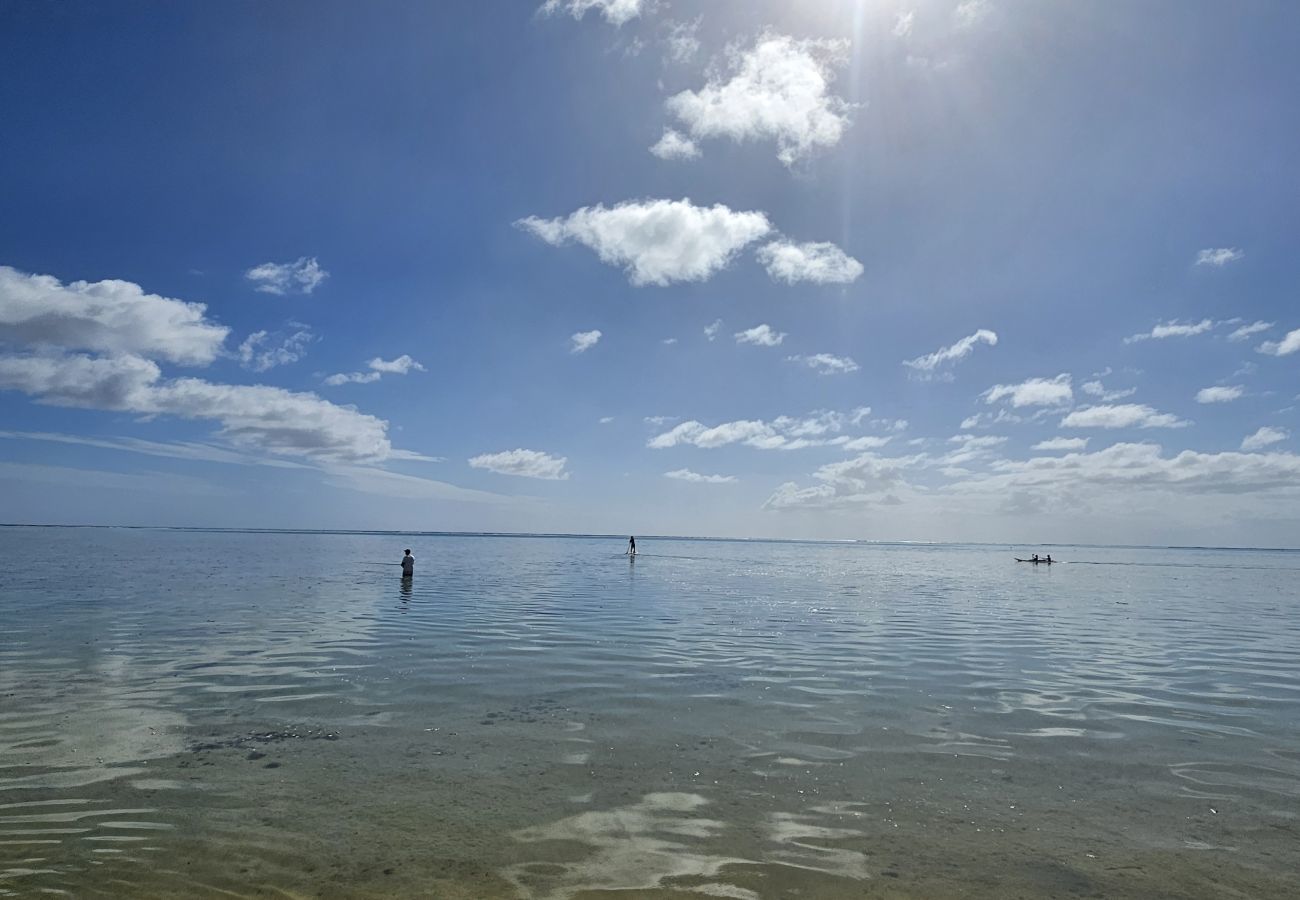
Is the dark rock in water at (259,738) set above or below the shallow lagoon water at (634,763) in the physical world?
below

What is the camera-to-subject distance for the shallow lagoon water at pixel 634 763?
332 inches

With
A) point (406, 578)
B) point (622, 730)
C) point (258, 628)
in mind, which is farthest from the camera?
point (406, 578)

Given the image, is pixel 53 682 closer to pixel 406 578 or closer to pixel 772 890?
pixel 772 890

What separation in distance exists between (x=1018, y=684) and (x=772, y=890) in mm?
14490

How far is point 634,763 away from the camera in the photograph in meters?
12.3

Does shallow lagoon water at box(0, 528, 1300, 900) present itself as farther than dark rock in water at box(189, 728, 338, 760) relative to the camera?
No

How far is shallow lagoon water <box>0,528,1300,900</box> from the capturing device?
27.7 ft

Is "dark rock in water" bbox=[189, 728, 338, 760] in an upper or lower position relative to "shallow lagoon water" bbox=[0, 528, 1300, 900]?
lower

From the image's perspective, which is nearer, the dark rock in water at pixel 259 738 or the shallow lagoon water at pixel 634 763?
the shallow lagoon water at pixel 634 763

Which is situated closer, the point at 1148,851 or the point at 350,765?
the point at 1148,851

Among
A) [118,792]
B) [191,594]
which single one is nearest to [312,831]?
[118,792]

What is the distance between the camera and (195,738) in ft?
43.7

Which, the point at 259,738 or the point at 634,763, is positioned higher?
the point at 634,763

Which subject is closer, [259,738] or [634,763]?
[634,763]
